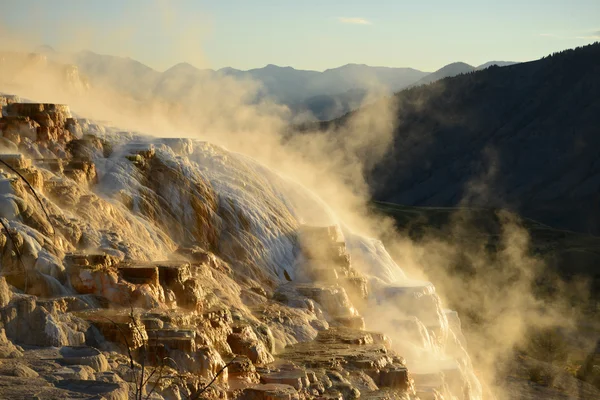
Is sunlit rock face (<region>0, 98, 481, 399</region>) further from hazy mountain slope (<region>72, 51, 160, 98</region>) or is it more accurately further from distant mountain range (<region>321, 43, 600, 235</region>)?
distant mountain range (<region>321, 43, 600, 235</region>)

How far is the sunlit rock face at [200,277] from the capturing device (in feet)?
48.6

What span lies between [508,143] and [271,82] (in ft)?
162

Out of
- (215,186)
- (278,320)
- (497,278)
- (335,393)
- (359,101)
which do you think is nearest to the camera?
(335,393)

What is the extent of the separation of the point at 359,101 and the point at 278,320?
15174cm

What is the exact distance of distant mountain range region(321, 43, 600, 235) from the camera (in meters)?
88.3

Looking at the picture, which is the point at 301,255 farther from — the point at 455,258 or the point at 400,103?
the point at 400,103

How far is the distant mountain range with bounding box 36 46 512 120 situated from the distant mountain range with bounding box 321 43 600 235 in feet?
51.8

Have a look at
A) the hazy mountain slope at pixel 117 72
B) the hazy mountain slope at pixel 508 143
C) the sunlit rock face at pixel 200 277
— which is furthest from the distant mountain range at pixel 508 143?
the sunlit rock face at pixel 200 277

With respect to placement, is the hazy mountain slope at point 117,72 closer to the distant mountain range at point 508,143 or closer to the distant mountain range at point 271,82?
the distant mountain range at point 271,82

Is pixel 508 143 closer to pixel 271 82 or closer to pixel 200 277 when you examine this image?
pixel 271 82

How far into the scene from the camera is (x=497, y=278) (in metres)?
50.4

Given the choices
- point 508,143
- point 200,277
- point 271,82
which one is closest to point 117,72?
point 200,277

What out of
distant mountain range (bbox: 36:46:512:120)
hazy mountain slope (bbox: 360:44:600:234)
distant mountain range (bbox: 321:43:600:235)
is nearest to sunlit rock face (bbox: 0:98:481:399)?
distant mountain range (bbox: 36:46:512:120)

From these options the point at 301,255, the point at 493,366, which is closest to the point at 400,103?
the point at 493,366
